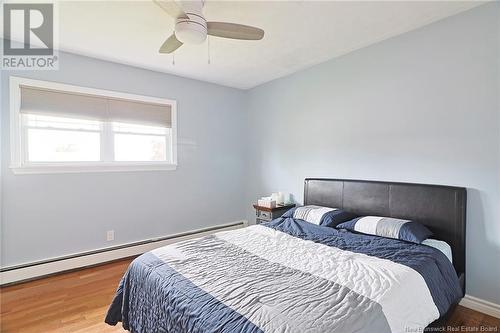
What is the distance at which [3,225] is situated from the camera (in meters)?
2.64

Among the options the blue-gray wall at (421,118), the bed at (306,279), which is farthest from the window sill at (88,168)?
the blue-gray wall at (421,118)

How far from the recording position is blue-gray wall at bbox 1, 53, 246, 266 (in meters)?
2.76

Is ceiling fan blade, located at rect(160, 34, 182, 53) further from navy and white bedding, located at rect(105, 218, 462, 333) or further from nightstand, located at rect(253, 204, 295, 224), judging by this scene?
nightstand, located at rect(253, 204, 295, 224)

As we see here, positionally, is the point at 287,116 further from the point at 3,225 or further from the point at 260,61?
the point at 3,225

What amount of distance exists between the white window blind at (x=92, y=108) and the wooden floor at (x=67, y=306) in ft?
6.06

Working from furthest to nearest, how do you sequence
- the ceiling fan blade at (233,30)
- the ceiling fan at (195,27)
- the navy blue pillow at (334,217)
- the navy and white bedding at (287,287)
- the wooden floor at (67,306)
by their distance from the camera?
the navy blue pillow at (334,217) → the wooden floor at (67,306) → the ceiling fan blade at (233,30) → the ceiling fan at (195,27) → the navy and white bedding at (287,287)

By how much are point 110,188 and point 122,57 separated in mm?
1629

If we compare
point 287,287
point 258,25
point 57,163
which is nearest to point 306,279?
point 287,287

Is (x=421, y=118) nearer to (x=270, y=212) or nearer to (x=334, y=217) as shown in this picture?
(x=334, y=217)

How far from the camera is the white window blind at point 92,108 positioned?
110 inches

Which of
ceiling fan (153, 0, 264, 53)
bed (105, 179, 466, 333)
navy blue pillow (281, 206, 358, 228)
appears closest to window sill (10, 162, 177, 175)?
bed (105, 179, 466, 333)

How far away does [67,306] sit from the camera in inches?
91.9

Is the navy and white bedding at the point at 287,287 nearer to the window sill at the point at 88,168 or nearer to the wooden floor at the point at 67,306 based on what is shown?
the wooden floor at the point at 67,306

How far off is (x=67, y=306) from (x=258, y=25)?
3116mm
